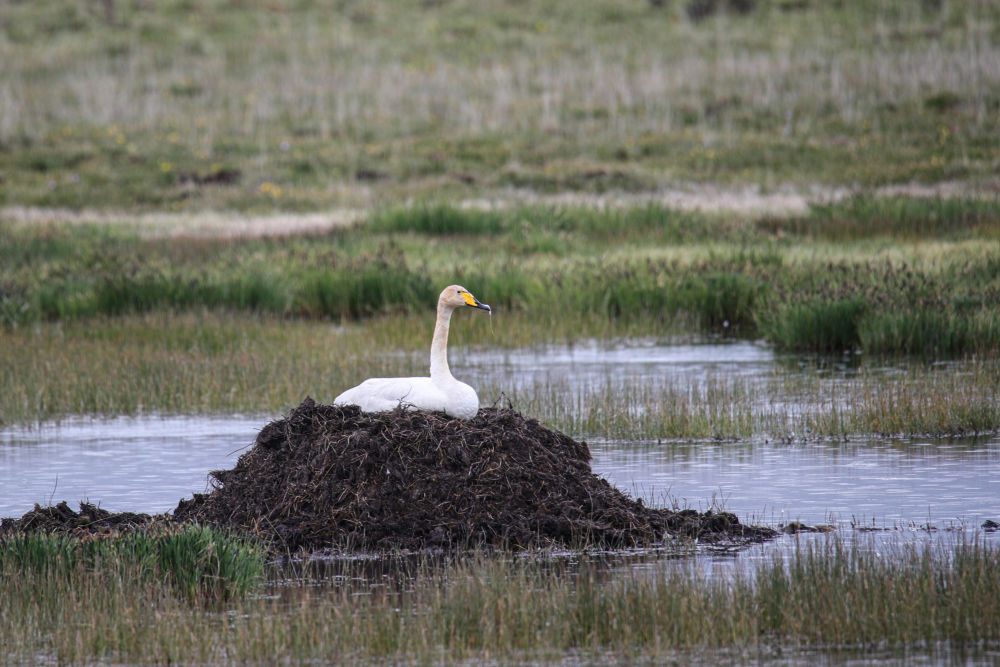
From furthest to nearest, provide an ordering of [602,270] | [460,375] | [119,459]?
[602,270] < [460,375] < [119,459]

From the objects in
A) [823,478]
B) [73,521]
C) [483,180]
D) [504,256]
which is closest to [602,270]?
[504,256]

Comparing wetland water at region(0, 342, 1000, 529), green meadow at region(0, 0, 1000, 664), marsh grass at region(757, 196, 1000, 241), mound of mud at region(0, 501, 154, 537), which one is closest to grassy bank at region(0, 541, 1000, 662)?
green meadow at region(0, 0, 1000, 664)

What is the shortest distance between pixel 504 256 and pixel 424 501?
1568 cm

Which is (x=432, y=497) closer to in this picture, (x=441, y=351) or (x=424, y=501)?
(x=424, y=501)

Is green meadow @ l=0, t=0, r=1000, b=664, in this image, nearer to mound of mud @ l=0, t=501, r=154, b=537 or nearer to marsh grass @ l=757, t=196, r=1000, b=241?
marsh grass @ l=757, t=196, r=1000, b=241

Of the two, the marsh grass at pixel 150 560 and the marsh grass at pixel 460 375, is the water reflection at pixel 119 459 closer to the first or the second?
the marsh grass at pixel 460 375

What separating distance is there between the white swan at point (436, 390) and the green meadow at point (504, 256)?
1635mm

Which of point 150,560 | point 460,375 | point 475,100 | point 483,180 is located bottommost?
point 150,560

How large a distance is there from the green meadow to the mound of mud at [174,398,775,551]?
436 mm

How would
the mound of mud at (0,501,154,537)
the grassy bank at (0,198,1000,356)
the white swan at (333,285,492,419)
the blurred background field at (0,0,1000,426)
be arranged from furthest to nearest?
the blurred background field at (0,0,1000,426)
the grassy bank at (0,198,1000,356)
the white swan at (333,285,492,419)
the mound of mud at (0,501,154,537)

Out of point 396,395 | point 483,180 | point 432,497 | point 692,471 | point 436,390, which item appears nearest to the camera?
point 432,497

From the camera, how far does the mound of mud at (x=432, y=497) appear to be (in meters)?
9.60

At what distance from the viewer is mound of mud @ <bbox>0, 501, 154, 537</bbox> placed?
958 centimetres

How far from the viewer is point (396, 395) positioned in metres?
10.9
